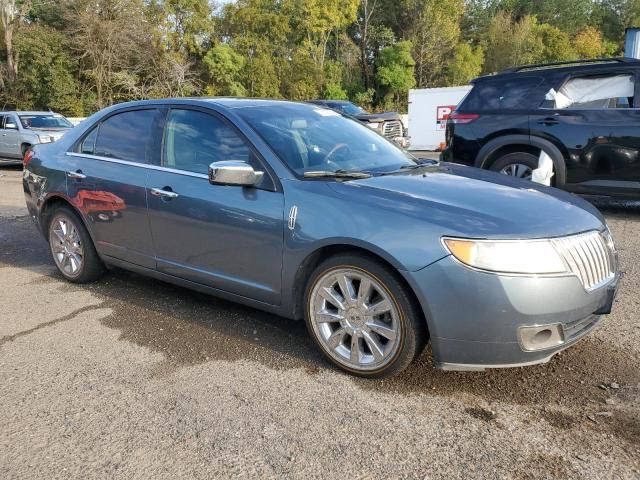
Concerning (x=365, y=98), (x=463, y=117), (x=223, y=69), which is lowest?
(x=463, y=117)

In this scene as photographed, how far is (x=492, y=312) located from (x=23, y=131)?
16.5 meters

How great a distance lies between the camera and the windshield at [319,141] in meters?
3.61

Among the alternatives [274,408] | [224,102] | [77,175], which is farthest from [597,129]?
[77,175]

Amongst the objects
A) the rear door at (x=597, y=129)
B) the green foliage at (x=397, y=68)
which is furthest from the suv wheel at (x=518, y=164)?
the green foliage at (x=397, y=68)

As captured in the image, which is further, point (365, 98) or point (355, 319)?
point (365, 98)

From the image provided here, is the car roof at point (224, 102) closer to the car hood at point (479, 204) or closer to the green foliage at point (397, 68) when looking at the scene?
the car hood at point (479, 204)

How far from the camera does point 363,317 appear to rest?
308 centimetres

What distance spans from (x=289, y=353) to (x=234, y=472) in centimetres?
119

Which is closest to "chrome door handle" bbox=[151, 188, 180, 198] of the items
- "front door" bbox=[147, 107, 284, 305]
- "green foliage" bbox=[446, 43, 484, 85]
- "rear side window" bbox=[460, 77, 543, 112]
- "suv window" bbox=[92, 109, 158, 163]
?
"front door" bbox=[147, 107, 284, 305]

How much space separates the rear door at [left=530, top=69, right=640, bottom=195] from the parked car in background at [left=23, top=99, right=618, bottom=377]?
12.0ft

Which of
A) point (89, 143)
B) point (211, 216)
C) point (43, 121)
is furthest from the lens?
point (43, 121)

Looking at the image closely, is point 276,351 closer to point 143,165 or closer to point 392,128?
point 143,165

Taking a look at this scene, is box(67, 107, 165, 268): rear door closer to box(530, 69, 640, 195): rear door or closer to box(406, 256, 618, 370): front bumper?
box(406, 256, 618, 370): front bumper

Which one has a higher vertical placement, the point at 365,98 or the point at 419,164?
the point at 365,98
